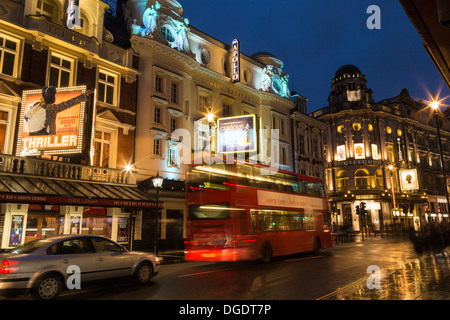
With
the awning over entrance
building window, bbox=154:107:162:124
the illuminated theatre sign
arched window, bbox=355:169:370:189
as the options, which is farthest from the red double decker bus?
arched window, bbox=355:169:370:189

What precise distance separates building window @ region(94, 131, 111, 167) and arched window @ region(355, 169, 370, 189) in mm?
44723

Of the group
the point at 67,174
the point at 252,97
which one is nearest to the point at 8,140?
the point at 67,174

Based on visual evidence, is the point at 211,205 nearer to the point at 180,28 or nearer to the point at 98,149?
the point at 98,149

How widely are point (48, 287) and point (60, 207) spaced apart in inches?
440

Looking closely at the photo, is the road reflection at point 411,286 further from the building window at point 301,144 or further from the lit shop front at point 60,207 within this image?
the building window at point 301,144

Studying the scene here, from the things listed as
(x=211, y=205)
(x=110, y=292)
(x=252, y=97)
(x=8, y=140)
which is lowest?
(x=110, y=292)

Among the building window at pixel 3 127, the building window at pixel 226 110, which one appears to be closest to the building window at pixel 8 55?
the building window at pixel 3 127

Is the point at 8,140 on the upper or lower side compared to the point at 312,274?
upper

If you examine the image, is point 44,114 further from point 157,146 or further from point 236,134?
point 236,134

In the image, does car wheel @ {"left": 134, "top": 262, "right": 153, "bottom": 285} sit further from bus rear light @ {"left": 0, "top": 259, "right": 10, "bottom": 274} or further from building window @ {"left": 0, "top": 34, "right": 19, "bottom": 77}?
building window @ {"left": 0, "top": 34, "right": 19, "bottom": 77}

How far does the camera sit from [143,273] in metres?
10.4

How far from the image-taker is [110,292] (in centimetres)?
930
